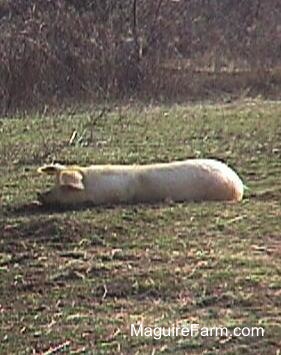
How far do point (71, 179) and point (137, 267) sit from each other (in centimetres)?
144

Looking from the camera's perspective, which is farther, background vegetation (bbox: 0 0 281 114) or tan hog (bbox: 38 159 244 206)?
background vegetation (bbox: 0 0 281 114)

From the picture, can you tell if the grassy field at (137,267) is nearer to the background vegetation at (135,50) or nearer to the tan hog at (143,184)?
the tan hog at (143,184)

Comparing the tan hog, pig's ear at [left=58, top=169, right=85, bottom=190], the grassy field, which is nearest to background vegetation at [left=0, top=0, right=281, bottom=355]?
the grassy field

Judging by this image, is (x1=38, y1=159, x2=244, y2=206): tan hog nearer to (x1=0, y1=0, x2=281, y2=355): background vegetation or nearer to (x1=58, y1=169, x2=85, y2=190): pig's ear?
(x1=58, y1=169, x2=85, y2=190): pig's ear

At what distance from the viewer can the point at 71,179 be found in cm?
636

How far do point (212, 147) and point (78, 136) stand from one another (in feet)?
4.55

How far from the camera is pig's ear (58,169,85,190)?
20.8ft

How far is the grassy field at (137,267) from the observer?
409 cm

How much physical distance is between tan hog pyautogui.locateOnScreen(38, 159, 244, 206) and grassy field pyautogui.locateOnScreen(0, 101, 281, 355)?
0.40 ft

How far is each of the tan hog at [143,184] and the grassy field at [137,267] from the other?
0.12m

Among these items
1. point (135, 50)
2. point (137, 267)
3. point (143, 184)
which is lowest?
point (135, 50)

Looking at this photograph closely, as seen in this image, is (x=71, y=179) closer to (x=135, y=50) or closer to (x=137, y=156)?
(x=137, y=156)

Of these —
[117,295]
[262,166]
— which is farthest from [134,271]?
[262,166]

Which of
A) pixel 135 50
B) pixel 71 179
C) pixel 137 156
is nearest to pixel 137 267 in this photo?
pixel 71 179
